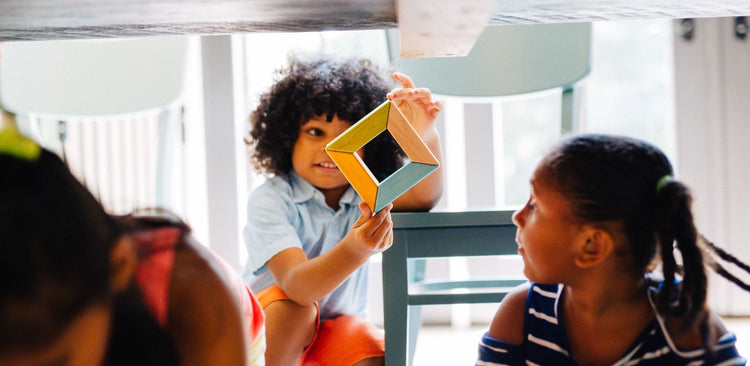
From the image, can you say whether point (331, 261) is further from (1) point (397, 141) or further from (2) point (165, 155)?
(2) point (165, 155)

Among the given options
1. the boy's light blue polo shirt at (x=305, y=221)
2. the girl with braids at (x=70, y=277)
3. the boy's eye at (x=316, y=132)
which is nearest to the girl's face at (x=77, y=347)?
the girl with braids at (x=70, y=277)

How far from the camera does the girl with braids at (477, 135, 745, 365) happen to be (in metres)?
0.81

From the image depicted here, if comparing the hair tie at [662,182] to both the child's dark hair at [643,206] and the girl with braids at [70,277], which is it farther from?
the girl with braids at [70,277]

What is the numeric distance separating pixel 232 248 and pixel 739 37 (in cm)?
155

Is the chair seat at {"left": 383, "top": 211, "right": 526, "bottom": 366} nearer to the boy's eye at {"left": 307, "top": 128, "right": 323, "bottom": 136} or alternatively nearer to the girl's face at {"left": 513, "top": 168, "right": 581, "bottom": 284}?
the girl's face at {"left": 513, "top": 168, "right": 581, "bottom": 284}

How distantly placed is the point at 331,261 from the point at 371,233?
11cm

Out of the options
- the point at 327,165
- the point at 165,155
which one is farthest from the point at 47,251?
the point at 165,155

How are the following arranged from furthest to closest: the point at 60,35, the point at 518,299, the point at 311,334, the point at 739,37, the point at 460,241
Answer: the point at 739,37 < the point at 311,334 < the point at 460,241 < the point at 518,299 < the point at 60,35

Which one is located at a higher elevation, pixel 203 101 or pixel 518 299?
pixel 203 101

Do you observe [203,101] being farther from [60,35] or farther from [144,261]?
[144,261]

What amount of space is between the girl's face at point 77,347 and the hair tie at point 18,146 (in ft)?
0.37

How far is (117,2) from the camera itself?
0.59 metres

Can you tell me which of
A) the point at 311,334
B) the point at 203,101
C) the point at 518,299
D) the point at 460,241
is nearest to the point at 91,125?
the point at 203,101

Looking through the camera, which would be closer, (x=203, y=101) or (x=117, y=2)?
(x=117, y=2)
